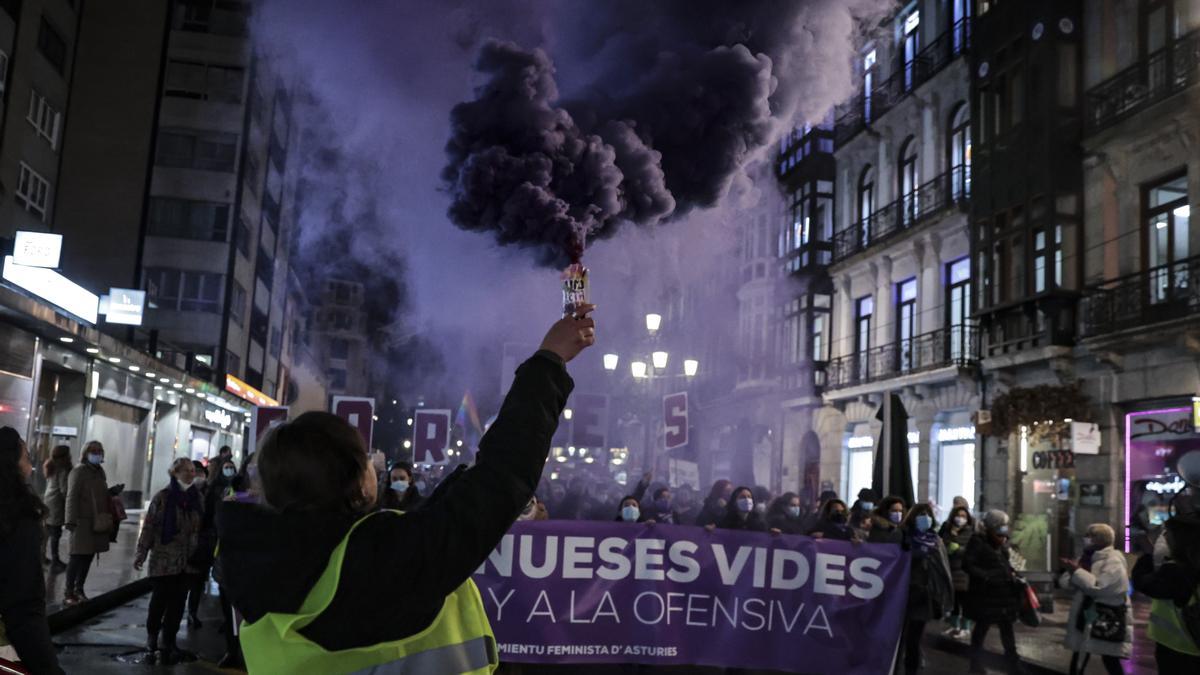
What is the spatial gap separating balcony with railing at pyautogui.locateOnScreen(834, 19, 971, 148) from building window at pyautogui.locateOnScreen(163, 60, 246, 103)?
2388 cm

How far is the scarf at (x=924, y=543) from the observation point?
1032 centimetres

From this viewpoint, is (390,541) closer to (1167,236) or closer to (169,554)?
(169,554)

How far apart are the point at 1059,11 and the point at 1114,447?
8.59 metres

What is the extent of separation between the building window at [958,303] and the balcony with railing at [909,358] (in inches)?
0.9

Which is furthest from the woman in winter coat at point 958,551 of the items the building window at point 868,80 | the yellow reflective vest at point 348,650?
the building window at point 868,80

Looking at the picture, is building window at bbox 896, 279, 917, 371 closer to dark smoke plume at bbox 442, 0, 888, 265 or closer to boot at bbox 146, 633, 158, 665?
dark smoke plume at bbox 442, 0, 888, 265

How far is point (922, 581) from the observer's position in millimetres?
10203

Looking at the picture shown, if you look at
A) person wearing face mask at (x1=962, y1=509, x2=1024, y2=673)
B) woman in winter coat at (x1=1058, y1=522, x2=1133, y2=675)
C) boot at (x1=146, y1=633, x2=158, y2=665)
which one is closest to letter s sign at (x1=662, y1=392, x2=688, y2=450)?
person wearing face mask at (x1=962, y1=509, x2=1024, y2=673)

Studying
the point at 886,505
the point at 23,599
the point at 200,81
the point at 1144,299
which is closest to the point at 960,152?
the point at 1144,299

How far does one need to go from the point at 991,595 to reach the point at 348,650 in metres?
10.2

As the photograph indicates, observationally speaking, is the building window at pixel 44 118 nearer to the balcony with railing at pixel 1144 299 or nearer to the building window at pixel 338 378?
the balcony with railing at pixel 1144 299

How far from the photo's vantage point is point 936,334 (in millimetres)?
24688

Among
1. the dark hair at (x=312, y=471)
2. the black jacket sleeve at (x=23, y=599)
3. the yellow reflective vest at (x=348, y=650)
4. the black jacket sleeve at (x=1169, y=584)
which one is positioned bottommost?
the black jacket sleeve at (x=23, y=599)

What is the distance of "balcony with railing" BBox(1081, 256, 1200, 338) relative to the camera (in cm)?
1711
